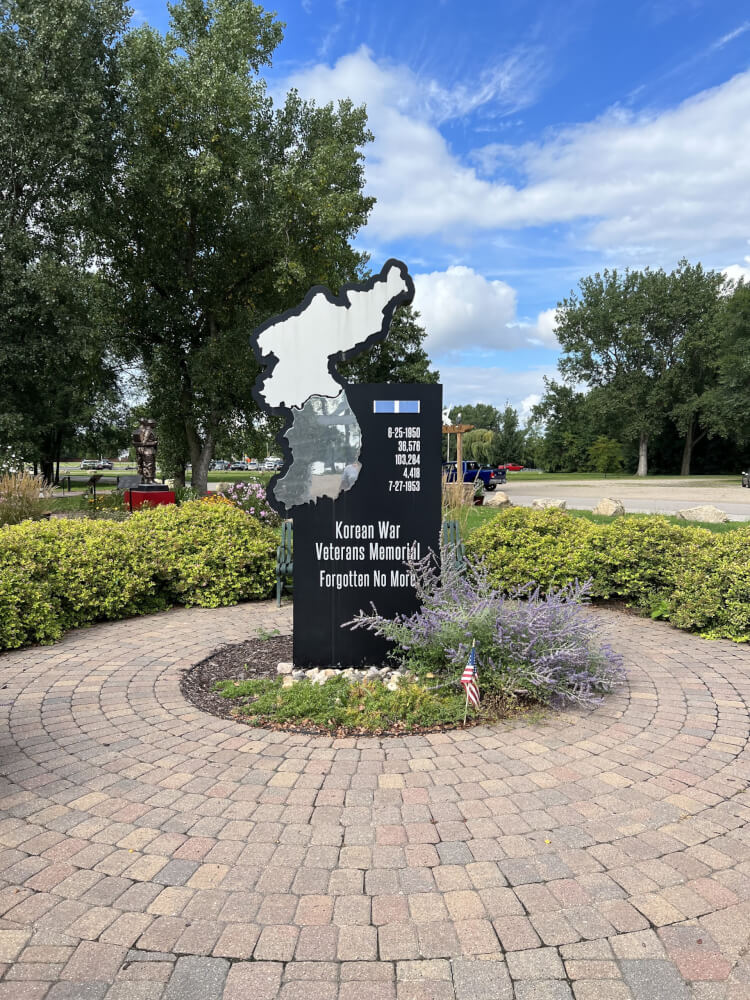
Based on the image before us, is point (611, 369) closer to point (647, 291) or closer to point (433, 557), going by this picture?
point (647, 291)

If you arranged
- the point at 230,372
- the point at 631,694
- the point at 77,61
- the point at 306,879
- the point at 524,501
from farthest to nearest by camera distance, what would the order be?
the point at 524,501
the point at 230,372
the point at 77,61
the point at 631,694
the point at 306,879

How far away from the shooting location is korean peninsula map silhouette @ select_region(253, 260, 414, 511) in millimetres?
4414

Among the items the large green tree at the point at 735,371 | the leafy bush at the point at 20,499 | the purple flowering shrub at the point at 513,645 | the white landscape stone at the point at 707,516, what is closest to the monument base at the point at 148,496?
the leafy bush at the point at 20,499

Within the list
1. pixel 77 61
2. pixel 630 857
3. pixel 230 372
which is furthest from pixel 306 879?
pixel 77 61

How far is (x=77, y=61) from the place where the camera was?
49.4ft

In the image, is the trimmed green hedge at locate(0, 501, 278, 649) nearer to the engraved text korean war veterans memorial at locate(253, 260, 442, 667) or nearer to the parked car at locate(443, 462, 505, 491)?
the engraved text korean war veterans memorial at locate(253, 260, 442, 667)

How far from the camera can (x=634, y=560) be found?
6.12 metres

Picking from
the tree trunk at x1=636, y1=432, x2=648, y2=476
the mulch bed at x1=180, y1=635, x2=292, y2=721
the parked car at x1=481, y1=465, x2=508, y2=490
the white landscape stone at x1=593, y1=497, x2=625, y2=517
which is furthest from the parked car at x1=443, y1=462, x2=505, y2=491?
the tree trunk at x1=636, y1=432, x2=648, y2=476

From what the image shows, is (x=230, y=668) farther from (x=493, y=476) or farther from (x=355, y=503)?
(x=493, y=476)

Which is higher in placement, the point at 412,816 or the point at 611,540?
the point at 611,540

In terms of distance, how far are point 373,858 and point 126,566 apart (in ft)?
14.5

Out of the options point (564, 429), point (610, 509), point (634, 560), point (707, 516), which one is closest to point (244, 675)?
point (634, 560)

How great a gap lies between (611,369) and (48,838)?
49723 millimetres

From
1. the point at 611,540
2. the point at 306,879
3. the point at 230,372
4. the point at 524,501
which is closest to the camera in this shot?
the point at 306,879
